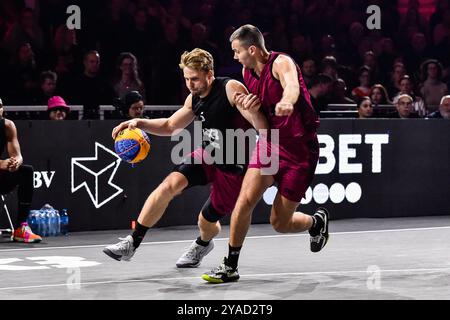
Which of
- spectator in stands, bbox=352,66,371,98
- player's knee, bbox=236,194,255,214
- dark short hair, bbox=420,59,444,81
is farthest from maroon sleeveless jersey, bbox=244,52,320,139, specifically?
dark short hair, bbox=420,59,444,81

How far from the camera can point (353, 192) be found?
13445mm

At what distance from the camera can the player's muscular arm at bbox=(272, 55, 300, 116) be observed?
736 centimetres

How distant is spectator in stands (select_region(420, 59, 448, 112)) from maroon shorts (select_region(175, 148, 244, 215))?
26.5ft

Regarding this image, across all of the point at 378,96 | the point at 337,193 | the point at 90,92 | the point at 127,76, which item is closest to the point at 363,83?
the point at 378,96

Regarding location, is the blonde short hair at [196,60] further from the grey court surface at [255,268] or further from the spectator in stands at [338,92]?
the spectator in stands at [338,92]

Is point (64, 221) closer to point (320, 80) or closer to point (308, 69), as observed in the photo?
point (320, 80)

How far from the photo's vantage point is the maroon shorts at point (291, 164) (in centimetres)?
826

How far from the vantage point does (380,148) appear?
44.3 ft

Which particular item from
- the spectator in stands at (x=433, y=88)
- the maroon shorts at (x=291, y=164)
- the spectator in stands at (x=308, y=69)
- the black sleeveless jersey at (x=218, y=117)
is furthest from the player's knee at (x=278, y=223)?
the spectator in stands at (x=433, y=88)

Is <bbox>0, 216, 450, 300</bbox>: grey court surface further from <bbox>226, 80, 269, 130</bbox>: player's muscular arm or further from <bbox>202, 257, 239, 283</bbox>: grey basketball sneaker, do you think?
<bbox>226, 80, 269, 130</bbox>: player's muscular arm

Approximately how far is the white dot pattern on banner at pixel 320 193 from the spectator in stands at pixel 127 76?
106 inches
